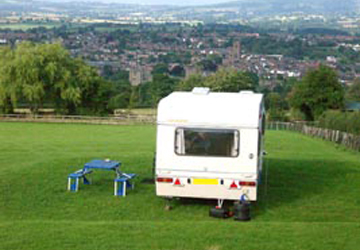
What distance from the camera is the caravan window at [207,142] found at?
16.9 metres

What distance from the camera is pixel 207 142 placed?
55.5 feet

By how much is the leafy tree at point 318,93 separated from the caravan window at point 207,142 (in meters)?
65.9

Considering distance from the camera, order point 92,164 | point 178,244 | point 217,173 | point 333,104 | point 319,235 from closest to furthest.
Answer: point 178,244 → point 319,235 → point 217,173 → point 92,164 → point 333,104

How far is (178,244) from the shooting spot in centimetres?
1385

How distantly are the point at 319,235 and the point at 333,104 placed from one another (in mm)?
68317

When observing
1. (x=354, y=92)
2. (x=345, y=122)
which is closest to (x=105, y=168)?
(x=345, y=122)

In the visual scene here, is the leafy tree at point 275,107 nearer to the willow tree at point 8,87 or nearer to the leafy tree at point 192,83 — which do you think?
the leafy tree at point 192,83

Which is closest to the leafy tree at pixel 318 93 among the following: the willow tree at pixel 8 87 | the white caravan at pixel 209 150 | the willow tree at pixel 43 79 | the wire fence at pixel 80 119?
the willow tree at pixel 43 79

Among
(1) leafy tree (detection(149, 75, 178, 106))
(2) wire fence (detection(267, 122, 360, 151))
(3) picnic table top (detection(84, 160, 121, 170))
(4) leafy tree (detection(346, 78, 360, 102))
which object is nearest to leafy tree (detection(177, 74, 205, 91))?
(1) leafy tree (detection(149, 75, 178, 106))

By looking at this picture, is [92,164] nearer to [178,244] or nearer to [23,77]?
[178,244]

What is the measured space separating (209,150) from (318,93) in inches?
2633

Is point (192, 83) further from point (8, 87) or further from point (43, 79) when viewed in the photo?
point (8, 87)

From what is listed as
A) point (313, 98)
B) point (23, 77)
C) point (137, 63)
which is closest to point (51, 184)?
point (23, 77)

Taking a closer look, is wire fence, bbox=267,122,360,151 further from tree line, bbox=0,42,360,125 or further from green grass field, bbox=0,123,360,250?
tree line, bbox=0,42,360,125
